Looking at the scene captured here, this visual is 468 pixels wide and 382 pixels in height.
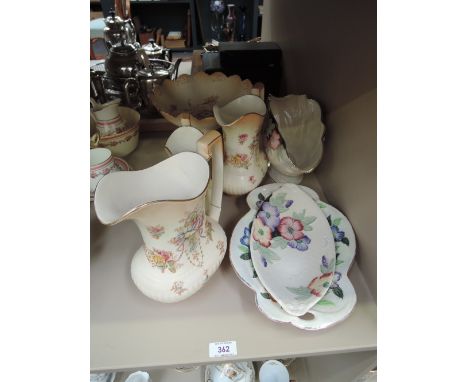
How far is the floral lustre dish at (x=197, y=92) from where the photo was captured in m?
0.80

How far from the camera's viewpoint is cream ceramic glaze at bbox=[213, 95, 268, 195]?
2.01 ft

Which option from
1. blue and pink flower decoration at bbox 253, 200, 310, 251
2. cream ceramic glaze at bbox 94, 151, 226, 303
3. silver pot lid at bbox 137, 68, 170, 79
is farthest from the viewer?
silver pot lid at bbox 137, 68, 170, 79

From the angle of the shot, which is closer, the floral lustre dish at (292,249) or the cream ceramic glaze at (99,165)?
the floral lustre dish at (292,249)

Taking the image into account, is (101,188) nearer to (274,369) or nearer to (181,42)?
(274,369)

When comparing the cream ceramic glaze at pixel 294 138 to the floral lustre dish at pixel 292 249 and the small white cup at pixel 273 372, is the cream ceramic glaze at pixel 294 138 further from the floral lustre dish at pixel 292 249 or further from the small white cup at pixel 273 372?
the small white cup at pixel 273 372

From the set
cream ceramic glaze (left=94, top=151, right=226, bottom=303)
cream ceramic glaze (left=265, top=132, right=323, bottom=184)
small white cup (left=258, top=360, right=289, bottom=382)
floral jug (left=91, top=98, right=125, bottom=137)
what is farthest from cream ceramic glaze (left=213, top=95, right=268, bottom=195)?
small white cup (left=258, top=360, right=289, bottom=382)

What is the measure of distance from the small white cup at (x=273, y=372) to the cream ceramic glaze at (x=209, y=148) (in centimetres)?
49

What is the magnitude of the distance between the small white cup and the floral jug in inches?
25.7

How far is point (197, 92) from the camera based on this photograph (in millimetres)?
836

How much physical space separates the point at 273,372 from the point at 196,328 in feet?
1.47

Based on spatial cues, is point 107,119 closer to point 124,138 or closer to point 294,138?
point 124,138

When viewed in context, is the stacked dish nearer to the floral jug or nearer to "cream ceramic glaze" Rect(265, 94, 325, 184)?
"cream ceramic glaze" Rect(265, 94, 325, 184)

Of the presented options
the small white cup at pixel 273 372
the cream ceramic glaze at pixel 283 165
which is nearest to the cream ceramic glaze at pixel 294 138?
the cream ceramic glaze at pixel 283 165
